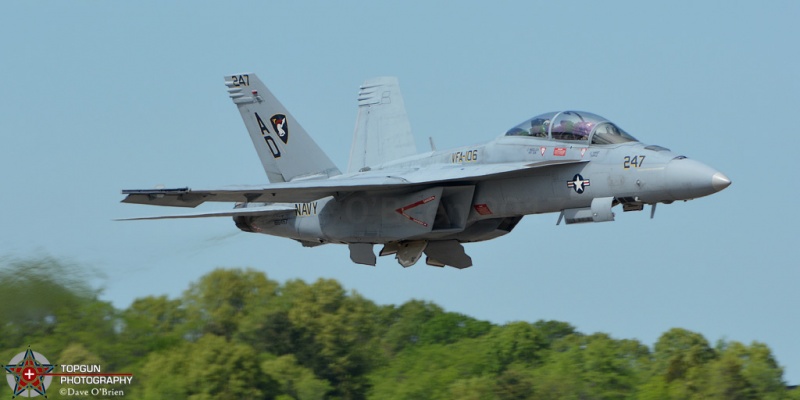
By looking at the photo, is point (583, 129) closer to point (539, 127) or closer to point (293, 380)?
point (539, 127)

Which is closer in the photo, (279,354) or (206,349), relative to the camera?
(206,349)

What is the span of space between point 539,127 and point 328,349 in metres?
18.6

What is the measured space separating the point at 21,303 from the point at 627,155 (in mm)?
12351

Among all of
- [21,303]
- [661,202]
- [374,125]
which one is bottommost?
[21,303]

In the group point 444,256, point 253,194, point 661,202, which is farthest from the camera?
point 444,256

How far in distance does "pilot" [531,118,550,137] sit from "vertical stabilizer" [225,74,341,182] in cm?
508

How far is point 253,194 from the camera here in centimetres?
1812

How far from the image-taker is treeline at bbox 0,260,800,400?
25625mm

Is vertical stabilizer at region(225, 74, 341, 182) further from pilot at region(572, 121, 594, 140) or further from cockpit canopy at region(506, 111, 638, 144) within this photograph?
pilot at region(572, 121, 594, 140)

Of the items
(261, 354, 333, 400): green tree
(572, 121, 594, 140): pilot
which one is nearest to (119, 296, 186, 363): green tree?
(261, 354, 333, 400): green tree

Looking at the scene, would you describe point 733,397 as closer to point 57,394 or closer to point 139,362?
point 139,362

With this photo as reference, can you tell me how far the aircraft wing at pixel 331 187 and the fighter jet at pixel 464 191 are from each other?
21 mm

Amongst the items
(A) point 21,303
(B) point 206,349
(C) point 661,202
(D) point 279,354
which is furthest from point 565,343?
(C) point 661,202

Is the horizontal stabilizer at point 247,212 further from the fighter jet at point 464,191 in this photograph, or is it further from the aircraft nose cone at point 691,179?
the aircraft nose cone at point 691,179
